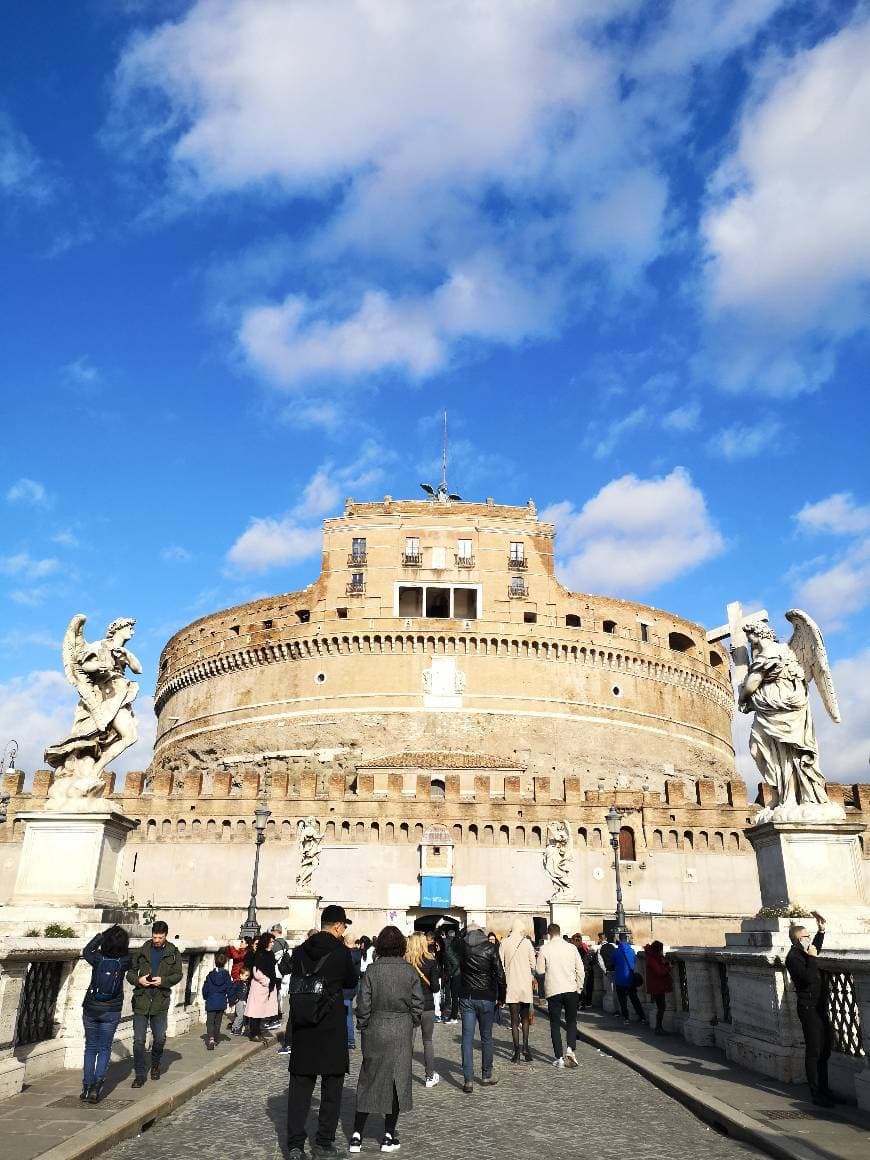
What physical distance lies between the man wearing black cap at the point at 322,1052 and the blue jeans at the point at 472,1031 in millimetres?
2681

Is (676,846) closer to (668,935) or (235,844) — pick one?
(668,935)

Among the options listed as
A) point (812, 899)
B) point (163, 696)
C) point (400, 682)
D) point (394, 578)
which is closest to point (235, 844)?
point (400, 682)

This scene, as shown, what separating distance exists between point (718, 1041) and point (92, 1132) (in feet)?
22.2

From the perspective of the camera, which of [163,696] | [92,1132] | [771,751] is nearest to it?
[92,1132]

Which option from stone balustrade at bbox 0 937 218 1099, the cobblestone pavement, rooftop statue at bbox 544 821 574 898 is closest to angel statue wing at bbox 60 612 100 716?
stone balustrade at bbox 0 937 218 1099

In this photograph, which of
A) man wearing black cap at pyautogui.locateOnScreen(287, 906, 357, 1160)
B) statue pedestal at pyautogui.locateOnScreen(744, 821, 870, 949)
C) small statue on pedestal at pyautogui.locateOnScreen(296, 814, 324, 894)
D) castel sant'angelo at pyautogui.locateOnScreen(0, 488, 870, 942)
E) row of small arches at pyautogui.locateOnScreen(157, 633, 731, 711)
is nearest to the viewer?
man wearing black cap at pyautogui.locateOnScreen(287, 906, 357, 1160)

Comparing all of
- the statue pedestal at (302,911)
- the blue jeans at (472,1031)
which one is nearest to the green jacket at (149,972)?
the blue jeans at (472,1031)

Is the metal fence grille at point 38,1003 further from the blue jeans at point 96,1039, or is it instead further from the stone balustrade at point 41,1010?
the blue jeans at point 96,1039

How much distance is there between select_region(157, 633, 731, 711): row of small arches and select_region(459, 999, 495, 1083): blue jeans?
35280 mm

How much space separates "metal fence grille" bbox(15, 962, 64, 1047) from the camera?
6867 mm

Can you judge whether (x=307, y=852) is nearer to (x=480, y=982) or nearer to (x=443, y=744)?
(x=480, y=982)

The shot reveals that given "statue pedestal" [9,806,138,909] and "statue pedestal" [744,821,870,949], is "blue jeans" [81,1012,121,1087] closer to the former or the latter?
"statue pedestal" [9,806,138,909]

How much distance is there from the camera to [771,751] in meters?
8.65

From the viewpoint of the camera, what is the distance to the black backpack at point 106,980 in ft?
21.9
